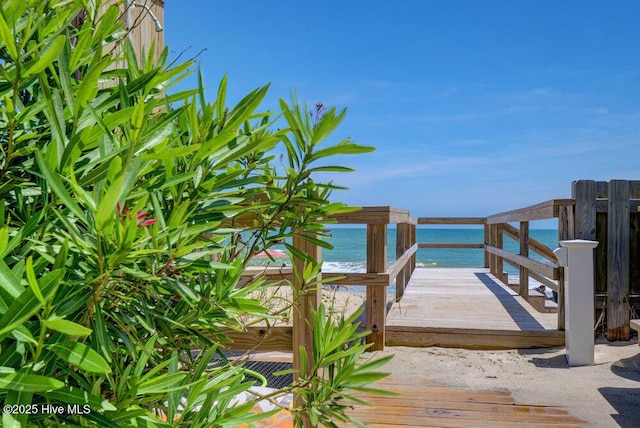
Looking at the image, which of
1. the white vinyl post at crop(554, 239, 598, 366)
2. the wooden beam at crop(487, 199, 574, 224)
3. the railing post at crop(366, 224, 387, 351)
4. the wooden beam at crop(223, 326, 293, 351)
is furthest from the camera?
the wooden beam at crop(487, 199, 574, 224)

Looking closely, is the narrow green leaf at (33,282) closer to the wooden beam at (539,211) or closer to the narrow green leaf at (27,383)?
the narrow green leaf at (27,383)

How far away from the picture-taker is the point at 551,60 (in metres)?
42.1

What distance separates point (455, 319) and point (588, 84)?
4470 centimetres

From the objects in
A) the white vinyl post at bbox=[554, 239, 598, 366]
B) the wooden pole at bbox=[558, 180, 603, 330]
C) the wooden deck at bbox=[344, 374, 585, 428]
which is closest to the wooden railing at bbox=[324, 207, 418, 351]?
the wooden deck at bbox=[344, 374, 585, 428]

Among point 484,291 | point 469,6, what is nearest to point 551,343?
point 484,291

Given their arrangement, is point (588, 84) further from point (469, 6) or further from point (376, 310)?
point (376, 310)

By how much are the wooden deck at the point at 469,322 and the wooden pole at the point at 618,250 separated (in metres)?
0.50

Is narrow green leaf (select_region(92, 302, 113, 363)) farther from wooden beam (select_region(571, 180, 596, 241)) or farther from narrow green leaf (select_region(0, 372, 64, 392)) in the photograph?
wooden beam (select_region(571, 180, 596, 241))

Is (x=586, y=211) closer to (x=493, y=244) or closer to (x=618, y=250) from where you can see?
(x=618, y=250)

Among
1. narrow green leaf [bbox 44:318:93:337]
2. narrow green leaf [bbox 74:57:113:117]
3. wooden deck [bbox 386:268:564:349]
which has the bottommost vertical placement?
wooden deck [bbox 386:268:564:349]

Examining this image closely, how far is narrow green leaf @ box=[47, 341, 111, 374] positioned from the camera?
1.31 ft

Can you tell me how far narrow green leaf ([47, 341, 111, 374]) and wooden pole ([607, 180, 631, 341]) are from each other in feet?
13.8

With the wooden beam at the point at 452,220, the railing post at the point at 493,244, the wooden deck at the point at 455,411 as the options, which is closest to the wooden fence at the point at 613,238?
the wooden deck at the point at 455,411

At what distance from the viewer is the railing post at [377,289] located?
137 inches
